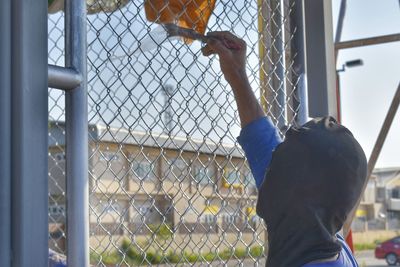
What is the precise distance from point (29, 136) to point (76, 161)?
0.19 meters

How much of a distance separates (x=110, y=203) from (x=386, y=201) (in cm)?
3647

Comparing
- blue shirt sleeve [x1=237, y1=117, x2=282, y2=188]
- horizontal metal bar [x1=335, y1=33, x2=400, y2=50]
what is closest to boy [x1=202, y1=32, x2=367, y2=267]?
blue shirt sleeve [x1=237, y1=117, x2=282, y2=188]

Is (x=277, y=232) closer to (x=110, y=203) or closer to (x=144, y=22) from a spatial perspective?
(x=144, y=22)

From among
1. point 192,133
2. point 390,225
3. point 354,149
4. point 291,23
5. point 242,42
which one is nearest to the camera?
point 354,149

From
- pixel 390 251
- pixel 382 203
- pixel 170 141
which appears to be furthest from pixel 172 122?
pixel 382 203

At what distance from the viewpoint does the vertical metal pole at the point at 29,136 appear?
1.12 metres

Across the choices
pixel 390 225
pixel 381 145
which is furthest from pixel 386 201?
pixel 381 145

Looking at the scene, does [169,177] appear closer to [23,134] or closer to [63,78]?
[63,78]

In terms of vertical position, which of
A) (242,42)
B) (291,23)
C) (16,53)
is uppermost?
(291,23)

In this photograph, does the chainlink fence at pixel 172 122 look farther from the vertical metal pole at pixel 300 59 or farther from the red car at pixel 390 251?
the red car at pixel 390 251

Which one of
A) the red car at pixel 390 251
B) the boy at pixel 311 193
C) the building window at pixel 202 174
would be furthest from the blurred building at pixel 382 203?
the boy at pixel 311 193

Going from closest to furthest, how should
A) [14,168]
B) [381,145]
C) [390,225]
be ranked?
[14,168] < [381,145] < [390,225]

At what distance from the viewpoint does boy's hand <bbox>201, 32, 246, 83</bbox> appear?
1783 millimetres

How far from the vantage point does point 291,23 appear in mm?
2402
